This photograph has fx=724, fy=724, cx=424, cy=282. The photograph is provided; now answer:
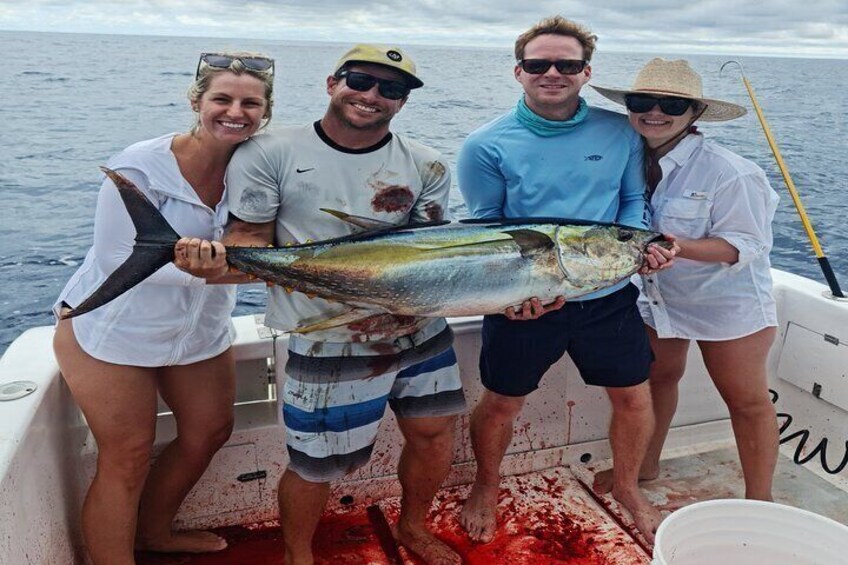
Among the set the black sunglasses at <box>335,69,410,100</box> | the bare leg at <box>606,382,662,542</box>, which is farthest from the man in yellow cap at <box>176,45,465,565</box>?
the bare leg at <box>606,382,662,542</box>

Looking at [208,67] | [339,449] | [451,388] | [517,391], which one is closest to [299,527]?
[339,449]

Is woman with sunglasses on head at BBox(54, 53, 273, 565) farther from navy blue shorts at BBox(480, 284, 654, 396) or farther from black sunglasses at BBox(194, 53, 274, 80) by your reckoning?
navy blue shorts at BBox(480, 284, 654, 396)

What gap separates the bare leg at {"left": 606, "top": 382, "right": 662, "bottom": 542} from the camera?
2586mm

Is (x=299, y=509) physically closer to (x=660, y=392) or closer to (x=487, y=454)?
(x=487, y=454)

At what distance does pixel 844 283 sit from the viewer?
8000 millimetres

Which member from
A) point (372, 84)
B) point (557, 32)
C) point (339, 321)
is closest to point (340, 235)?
A: point (339, 321)

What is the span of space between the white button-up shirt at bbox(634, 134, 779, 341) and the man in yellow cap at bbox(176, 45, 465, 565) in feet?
2.62

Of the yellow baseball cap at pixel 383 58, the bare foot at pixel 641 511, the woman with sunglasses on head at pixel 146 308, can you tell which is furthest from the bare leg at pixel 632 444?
the woman with sunglasses on head at pixel 146 308

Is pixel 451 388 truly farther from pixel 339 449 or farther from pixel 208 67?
pixel 208 67

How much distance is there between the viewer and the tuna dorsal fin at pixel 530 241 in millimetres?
2027

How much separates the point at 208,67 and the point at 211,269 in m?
0.60

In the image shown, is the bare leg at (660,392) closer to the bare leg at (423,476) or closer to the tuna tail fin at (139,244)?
the bare leg at (423,476)

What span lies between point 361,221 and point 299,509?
912 millimetres

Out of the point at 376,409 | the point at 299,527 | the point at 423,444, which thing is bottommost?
the point at 299,527
